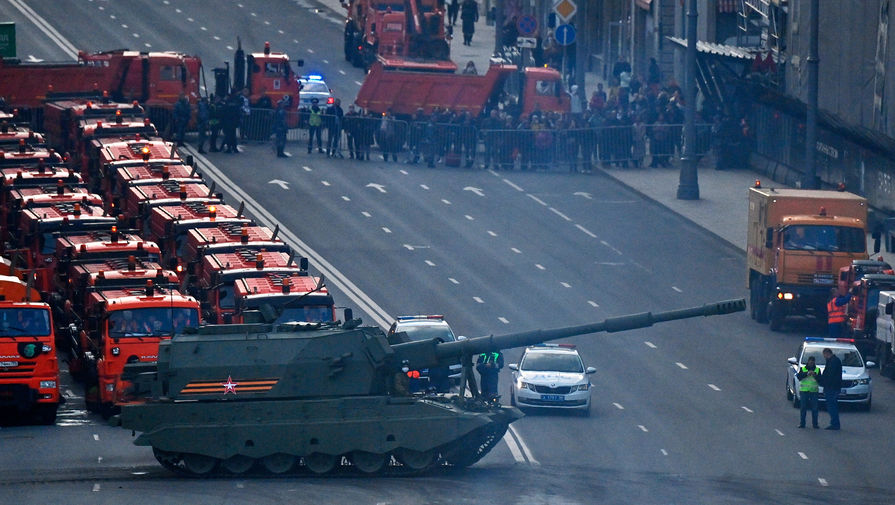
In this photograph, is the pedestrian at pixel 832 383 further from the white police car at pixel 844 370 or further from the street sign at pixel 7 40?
the street sign at pixel 7 40

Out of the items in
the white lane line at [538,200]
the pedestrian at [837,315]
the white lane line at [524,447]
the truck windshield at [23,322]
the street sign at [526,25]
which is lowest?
the white lane line at [524,447]

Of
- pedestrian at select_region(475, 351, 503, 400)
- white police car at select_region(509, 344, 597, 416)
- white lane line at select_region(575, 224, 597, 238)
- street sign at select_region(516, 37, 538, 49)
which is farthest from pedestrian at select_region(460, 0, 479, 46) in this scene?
pedestrian at select_region(475, 351, 503, 400)

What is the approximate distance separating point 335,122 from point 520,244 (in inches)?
436

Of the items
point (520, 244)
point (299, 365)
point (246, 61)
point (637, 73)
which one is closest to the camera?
point (299, 365)

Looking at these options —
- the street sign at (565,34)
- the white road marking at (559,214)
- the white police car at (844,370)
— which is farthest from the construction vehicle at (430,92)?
the white police car at (844,370)

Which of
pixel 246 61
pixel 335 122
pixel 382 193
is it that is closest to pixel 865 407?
pixel 382 193

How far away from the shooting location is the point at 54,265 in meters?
39.7

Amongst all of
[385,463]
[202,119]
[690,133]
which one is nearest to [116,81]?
[202,119]

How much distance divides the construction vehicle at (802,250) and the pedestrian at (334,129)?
1764 cm

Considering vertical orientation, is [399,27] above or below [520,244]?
above

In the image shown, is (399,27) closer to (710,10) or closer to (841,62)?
(710,10)

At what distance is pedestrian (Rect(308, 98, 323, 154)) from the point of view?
5746 cm

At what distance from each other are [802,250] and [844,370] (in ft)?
22.6

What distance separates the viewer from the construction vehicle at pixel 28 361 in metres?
33.2
